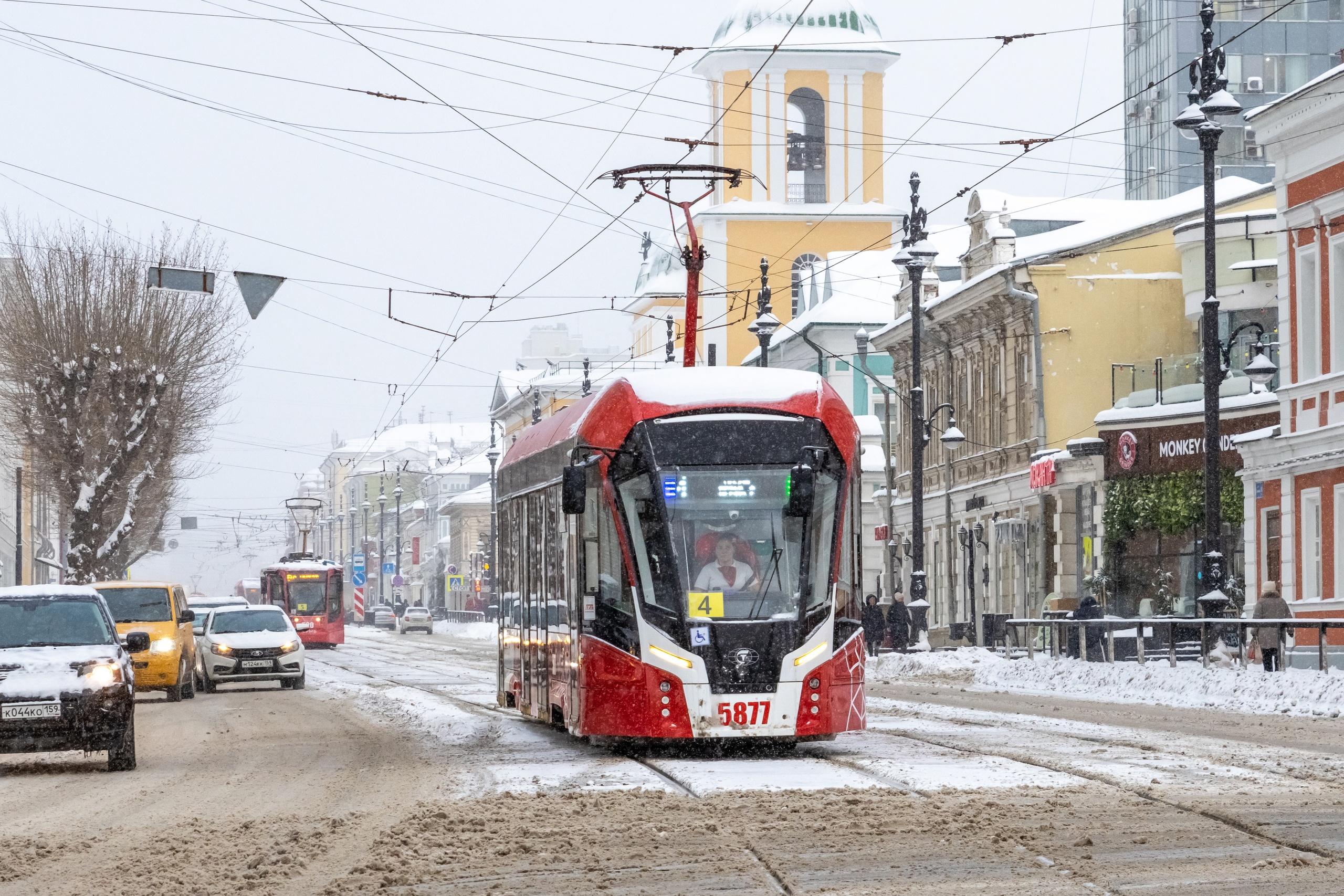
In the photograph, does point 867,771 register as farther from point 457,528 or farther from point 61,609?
point 457,528

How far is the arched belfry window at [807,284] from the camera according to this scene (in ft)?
257

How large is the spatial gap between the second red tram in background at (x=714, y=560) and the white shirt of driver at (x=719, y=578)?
0.5 inches

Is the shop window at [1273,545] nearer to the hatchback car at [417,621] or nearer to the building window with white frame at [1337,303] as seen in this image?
the building window with white frame at [1337,303]

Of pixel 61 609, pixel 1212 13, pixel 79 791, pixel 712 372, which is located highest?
pixel 1212 13

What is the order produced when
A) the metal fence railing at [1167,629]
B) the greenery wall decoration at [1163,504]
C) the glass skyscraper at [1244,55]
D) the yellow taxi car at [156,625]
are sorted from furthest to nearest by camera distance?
the glass skyscraper at [1244,55], the greenery wall decoration at [1163,504], the yellow taxi car at [156,625], the metal fence railing at [1167,629]

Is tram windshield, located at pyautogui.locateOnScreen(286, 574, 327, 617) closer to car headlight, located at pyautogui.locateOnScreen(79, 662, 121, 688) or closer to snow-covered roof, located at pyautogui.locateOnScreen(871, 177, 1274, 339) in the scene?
snow-covered roof, located at pyautogui.locateOnScreen(871, 177, 1274, 339)

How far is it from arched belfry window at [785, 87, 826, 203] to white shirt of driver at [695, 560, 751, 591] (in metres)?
65.5

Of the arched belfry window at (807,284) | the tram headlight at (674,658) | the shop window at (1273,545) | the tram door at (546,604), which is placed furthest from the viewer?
the arched belfry window at (807,284)

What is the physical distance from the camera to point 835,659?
57.2ft

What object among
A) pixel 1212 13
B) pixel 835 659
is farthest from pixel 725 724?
pixel 1212 13

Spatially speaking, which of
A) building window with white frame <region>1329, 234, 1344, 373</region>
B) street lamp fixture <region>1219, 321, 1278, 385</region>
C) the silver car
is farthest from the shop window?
the silver car

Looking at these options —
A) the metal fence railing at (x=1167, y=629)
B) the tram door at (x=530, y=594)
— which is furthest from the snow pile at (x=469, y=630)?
the tram door at (x=530, y=594)

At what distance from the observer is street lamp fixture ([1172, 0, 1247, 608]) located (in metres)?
28.5

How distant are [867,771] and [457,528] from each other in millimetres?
→ 124910
